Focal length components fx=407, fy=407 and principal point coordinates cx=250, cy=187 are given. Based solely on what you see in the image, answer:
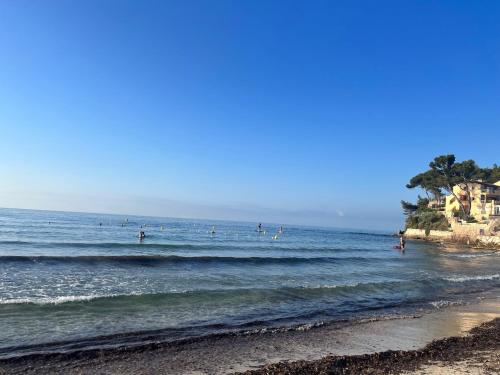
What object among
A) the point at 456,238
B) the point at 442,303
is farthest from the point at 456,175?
the point at 442,303

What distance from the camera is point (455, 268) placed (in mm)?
30703

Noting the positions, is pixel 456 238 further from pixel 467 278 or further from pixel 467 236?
pixel 467 278

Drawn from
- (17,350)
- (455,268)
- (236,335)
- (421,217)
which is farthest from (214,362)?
(421,217)

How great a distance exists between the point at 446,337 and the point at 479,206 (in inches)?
2761

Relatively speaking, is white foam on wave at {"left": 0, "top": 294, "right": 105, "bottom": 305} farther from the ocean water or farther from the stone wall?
the stone wall

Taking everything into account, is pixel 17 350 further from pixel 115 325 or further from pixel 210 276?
pixel 210 276

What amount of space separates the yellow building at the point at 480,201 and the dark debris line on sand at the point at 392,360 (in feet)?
205

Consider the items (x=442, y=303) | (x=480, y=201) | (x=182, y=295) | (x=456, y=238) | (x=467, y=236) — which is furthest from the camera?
(x=480, y=201)

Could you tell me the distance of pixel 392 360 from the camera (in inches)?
333

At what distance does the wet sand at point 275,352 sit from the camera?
7785 millimetres

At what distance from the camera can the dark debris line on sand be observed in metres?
7.58

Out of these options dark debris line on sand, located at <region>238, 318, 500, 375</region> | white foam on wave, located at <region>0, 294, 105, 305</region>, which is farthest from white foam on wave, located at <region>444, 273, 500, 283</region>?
white foam on wave, located at <region>0, 294, 105, 305</region>

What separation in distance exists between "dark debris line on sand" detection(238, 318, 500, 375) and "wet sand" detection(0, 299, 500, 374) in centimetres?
2

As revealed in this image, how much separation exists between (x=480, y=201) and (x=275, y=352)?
247 ft
